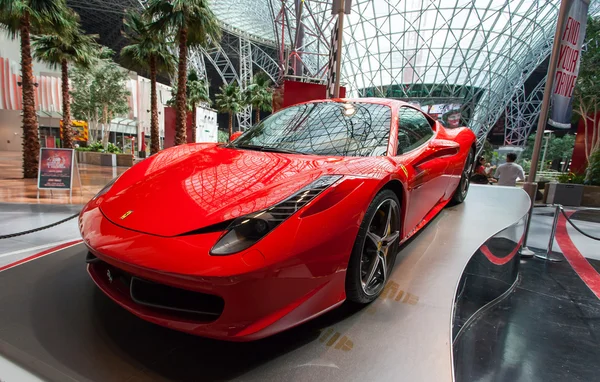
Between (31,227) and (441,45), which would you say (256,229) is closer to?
(31,227)

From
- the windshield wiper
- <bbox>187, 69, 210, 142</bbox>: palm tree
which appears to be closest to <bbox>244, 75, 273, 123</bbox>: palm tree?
<bbox>187, 69, 210, 142</bbox>: palm tree

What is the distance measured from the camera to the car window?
2.03m

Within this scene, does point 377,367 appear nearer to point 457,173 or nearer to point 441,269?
point 441,269

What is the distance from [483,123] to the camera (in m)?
33.7

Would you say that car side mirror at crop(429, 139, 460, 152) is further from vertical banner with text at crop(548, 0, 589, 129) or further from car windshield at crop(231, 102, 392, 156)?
vertical banner with text at crop(548, 0, 589, 129)

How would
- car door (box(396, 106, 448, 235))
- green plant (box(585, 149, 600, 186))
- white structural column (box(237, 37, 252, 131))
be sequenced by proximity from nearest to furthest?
car door (box(396, 106, 448, 235))
green plant (box(585, 149, 600, 186))
white structural column (box(237, 37, 252, 131))

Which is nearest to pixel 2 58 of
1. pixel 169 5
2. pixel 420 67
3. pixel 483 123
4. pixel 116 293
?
pixel 169 5

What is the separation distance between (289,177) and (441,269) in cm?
128

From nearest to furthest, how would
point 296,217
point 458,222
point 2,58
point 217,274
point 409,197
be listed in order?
1. point 217,274
2. point 296,217
3. point 409,197
4. point 458,222
5. point 2,58

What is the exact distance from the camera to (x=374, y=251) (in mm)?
1555

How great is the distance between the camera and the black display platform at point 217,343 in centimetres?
111

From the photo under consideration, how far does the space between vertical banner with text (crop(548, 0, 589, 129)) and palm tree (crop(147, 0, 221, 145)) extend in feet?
33.7

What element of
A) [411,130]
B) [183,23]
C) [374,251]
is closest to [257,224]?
[374,251]

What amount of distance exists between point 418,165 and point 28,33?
11.8 m
